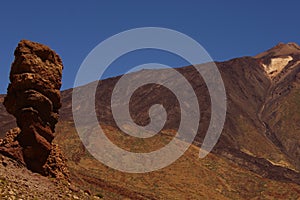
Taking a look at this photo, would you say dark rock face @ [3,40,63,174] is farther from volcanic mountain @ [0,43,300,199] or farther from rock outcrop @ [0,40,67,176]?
Result: volcanic mountain @ [0,43,300,199]

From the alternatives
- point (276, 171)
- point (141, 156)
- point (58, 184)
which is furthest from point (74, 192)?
point (276, 171)

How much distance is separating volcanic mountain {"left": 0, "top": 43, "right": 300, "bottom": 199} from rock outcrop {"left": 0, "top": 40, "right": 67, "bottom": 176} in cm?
1151

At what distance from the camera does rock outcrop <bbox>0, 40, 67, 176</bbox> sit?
16.7 metres

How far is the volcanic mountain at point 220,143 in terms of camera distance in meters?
54.0

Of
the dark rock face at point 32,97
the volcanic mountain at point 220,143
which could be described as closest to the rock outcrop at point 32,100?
the dark rock face at point 32,97

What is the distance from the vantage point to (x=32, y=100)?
16938 millimetres

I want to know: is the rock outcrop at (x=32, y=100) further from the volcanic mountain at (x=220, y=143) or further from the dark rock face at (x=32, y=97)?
the volcanic mountain at (x=220, y=143)

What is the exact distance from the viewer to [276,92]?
18038cm

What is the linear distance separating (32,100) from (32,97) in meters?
0.12

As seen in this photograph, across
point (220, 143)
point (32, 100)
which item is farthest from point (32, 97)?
point (220, 143)

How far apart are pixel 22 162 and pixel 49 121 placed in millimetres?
2139

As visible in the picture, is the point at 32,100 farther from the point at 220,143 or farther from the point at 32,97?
the point at 220,143

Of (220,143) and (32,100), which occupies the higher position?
(220,143)

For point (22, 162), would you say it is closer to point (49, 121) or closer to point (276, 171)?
point (49, 121)
